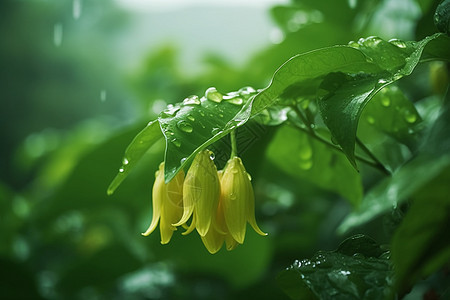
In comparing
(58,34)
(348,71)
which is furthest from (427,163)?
(58,34)

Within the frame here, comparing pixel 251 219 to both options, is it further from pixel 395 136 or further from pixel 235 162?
pixel 395 136

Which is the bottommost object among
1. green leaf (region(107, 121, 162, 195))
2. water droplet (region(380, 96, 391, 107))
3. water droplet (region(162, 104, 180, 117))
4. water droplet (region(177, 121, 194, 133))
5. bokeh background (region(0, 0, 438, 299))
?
bokeh background (region(0, 0, 438, 299))

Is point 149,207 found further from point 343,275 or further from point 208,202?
point 343,275

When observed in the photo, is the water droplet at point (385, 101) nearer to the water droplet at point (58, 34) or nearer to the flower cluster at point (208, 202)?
the flower cluster at point (208, 202)

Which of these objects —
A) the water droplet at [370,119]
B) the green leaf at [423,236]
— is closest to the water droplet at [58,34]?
the water droplet at [370,119]

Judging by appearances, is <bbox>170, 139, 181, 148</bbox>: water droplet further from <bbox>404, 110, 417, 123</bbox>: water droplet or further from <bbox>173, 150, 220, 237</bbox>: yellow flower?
<bbox>404, 110, 417, 123</bbox>: water droplet

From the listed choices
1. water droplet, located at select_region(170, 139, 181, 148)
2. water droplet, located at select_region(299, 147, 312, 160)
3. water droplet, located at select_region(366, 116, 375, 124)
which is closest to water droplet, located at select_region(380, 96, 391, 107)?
water droplet, located at select_region(366, 116, 375, 124)

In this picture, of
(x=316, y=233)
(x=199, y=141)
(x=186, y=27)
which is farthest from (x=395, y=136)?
(x=186, y=27)
